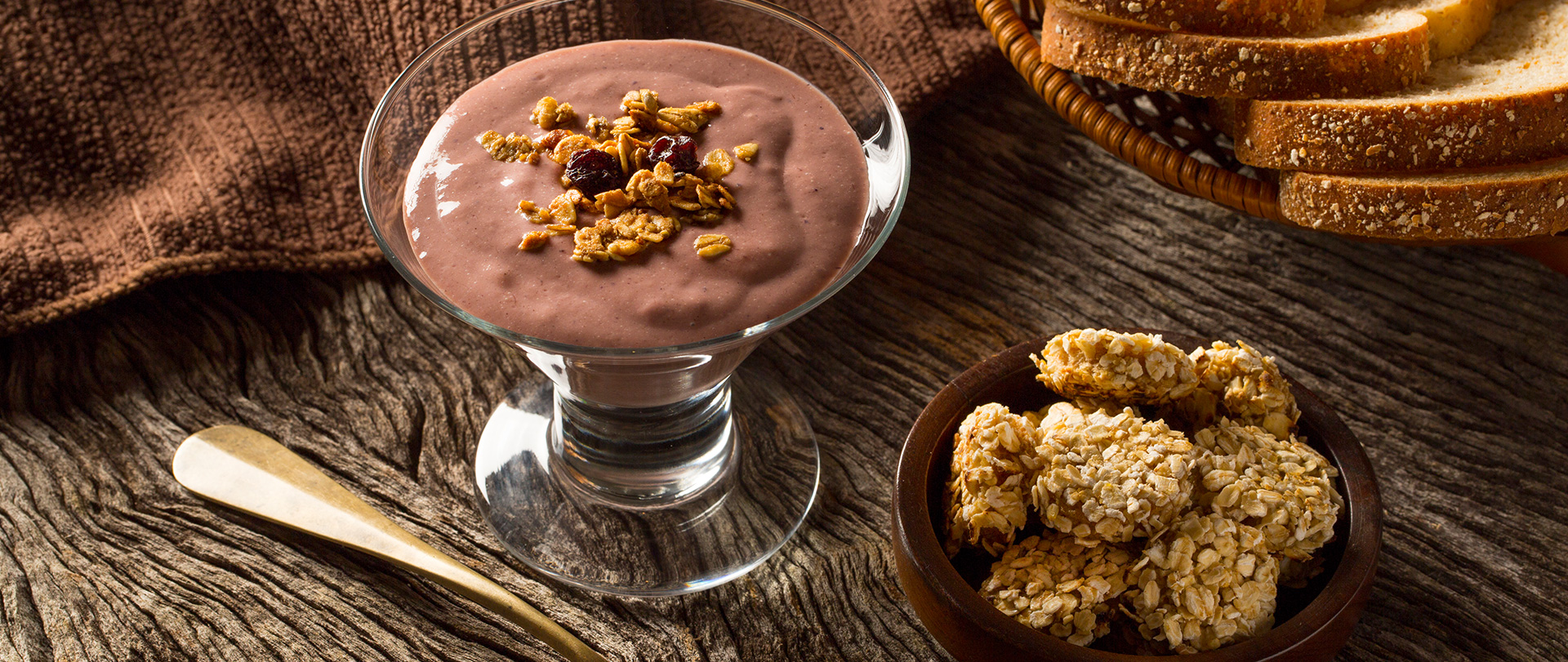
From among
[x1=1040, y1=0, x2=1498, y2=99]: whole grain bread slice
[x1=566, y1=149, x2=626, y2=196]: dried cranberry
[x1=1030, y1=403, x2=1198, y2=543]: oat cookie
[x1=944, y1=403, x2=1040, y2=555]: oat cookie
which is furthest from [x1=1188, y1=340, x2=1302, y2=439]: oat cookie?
[x1=566, y1=149, x2=626, y2=196]: dried cranberry

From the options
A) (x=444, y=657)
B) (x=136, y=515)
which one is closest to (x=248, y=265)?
(x=136, y=515)

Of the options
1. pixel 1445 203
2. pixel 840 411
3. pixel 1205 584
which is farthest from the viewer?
pixel 840 411

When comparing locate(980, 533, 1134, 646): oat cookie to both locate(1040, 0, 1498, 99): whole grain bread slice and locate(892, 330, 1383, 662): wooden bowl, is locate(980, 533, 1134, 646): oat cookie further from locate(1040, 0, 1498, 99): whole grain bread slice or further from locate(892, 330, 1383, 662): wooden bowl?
locate(1040, 0, 1498, 99): whole grain bread slice

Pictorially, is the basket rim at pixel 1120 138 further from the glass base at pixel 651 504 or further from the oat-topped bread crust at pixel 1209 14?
the glass base at pixel 651 504

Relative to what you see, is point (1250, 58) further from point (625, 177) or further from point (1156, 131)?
point (625, 177)

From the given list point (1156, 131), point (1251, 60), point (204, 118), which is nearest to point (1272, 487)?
point (1251, 60)
